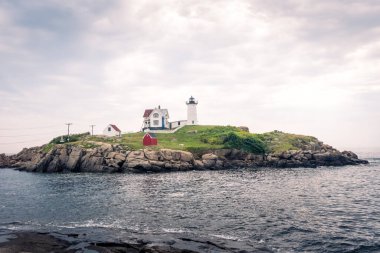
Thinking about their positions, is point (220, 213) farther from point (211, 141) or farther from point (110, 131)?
point (110, 131)

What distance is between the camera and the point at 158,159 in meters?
96.5

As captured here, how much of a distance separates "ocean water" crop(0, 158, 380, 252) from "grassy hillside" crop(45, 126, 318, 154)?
49714 millimetres

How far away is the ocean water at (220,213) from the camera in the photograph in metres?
27.6

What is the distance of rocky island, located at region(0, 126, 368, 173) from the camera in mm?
95750

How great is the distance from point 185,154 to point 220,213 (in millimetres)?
62731

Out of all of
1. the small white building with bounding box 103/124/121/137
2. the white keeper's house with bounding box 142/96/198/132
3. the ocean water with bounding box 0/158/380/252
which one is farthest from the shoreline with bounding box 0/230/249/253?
the white keeper's house with bounding box 142/96/198/132

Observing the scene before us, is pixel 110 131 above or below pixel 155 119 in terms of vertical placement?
below

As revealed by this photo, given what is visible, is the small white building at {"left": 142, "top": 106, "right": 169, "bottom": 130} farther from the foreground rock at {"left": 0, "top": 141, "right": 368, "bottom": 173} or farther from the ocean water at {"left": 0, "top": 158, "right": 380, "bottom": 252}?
the ocean water at {"left": 0, "top": 158, "right": 380, "bottom": 252}

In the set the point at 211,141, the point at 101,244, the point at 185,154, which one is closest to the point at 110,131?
the point at 211,141

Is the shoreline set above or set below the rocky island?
below

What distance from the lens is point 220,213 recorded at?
37.4 m

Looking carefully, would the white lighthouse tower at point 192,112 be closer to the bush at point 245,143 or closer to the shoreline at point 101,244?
the bush at point 245,143

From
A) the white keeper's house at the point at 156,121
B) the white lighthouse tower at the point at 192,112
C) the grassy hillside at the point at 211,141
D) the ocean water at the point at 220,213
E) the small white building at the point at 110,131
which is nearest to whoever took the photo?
the ocean water at the point at 220,213

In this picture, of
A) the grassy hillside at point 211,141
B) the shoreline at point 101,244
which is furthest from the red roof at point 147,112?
the shoreline at point 101,244
